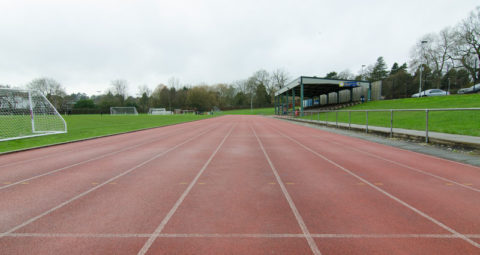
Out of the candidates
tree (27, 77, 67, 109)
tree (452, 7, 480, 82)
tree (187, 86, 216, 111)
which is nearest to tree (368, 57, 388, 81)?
tree (452, 7, 480, 82)

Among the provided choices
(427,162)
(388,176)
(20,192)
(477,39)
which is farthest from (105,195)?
(477,39)

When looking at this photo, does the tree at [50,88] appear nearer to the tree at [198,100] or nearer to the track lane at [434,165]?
the tree at [198,100]

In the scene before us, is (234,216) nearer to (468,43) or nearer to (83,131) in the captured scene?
(83,131)

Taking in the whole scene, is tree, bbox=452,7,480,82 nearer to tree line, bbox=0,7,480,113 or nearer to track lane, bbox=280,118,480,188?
tree line, bbox=0,7,480,113

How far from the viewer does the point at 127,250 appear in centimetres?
233

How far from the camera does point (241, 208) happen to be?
10.8 ft

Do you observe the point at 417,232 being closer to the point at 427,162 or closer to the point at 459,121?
the point at 427,162

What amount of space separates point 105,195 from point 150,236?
1.80 meters

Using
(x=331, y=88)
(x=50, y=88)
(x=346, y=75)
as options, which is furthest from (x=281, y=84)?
(x=50, y=88)

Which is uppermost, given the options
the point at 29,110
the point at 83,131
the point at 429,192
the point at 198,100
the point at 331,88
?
the point at 198,100

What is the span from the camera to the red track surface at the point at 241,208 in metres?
2.43

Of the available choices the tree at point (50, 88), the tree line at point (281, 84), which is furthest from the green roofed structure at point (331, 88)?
the tree at point (50, 88)

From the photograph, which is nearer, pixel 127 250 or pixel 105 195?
pixel 127 250

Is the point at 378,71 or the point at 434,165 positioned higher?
the point at 378,71
